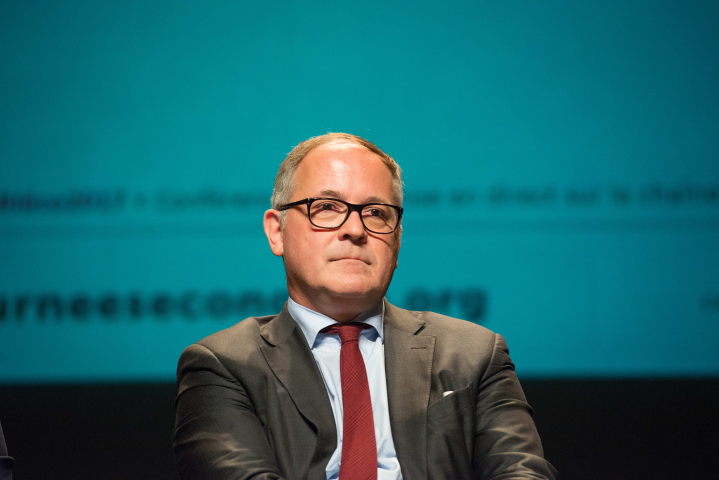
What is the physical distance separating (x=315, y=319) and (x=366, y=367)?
6.8 inches

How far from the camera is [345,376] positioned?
4.50ft

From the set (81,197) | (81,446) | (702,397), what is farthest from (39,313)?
(702,397)

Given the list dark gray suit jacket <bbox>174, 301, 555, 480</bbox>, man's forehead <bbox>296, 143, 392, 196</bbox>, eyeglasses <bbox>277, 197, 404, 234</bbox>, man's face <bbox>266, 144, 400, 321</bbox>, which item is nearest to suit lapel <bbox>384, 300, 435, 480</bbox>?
dark gray suit jacket <bbox>174, 301, 555, 480</bbox>

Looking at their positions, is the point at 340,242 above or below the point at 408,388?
above

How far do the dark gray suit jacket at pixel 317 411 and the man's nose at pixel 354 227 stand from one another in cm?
27

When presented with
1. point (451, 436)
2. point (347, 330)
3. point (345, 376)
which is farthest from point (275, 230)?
point (451, 436)

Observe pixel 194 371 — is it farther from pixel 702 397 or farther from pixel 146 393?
pixel 702 397

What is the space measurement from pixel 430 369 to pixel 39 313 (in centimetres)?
254

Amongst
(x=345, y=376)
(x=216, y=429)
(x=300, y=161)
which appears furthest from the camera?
(x=300, y=161)

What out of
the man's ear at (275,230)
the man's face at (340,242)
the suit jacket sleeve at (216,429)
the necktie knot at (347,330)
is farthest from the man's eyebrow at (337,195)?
the suit jacket sleeve at (216,429)

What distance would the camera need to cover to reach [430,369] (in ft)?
4.65

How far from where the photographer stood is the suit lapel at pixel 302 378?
1.29 metres

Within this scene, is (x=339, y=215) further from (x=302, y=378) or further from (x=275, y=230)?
(x=302, y=378)

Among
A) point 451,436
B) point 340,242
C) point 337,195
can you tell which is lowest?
point 451,436
